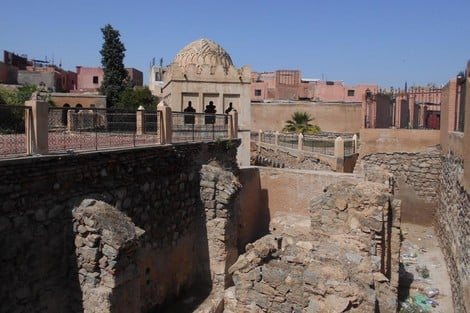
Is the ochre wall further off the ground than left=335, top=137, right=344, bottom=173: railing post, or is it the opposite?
the ochre wall

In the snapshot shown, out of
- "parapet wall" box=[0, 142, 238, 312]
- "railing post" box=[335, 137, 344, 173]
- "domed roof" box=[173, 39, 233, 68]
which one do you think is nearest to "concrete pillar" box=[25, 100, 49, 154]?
"parapet wall" box=[0, 142, 238, 312]

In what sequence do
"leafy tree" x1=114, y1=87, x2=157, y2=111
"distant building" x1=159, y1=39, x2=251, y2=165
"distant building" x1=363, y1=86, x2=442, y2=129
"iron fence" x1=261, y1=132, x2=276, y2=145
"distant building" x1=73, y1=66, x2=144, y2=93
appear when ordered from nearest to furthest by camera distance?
"distant building" x1=159, y1=39, x2=251, y2=165 < "iron fence" x1=261, y1=132, x2=276, y2=145 < "distant building" x1=363, y1=86, x2=442, y2=129 < "leafy tree" x1=114, y1=87, x2=157, y2=111 < "distant building" x1=73, y1=66, x2=144, y2=93

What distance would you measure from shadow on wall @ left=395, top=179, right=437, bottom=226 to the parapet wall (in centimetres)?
984

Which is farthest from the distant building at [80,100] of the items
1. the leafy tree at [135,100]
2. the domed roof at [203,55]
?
the domed roof at [203,55]

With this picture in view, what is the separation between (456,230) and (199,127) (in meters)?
6.78

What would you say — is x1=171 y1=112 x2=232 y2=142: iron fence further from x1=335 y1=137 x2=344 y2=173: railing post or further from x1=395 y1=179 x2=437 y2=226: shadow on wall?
x1=395 y1=179 x2=437 y2=226: shadow on wall

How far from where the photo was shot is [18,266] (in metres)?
5.51

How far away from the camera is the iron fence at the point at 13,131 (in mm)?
5934

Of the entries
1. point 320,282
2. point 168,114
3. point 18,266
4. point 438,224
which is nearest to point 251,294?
point 320,282

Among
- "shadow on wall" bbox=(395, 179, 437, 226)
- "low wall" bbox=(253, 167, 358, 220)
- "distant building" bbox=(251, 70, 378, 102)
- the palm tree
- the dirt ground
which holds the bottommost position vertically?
the dirt ground

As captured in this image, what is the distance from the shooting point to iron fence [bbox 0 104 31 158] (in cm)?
593

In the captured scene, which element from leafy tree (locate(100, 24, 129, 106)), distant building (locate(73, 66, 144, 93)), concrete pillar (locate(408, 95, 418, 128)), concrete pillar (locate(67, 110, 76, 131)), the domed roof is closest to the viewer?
concrete pillar (locate(67, 110, 76, 131))

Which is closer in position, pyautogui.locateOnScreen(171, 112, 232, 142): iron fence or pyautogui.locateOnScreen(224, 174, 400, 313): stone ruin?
pyautogui.locateOnScreen(224, 174, 400, 313): stone ruin

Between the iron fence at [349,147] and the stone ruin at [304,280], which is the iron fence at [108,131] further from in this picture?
the iron fence at [349,147]
